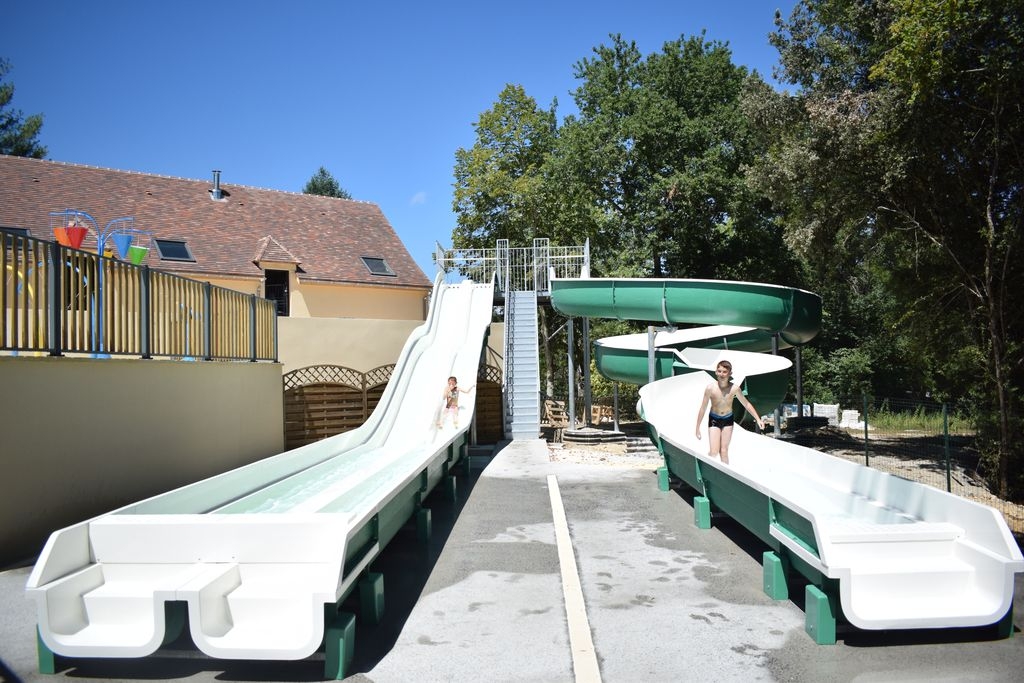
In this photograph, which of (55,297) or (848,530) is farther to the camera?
(55,297)

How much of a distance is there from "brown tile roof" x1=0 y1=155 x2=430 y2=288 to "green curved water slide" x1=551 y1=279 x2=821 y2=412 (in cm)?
1007

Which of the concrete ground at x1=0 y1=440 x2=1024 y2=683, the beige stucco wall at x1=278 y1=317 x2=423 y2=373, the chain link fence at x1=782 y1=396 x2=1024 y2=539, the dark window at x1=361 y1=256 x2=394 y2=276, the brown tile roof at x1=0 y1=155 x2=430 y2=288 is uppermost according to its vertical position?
the brown tile roof at x1=0 y1=155 x2=430 y2=288

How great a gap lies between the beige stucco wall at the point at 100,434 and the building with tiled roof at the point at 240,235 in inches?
454

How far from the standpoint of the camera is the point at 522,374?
18266 mm

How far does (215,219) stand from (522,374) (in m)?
12.3

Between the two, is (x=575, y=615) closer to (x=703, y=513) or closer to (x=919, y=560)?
(x=919, y=560)

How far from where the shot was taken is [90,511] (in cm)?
777

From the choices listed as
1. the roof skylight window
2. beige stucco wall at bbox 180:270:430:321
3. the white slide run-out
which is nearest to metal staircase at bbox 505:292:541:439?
beige stucco wall at bbox 180:270:430:321

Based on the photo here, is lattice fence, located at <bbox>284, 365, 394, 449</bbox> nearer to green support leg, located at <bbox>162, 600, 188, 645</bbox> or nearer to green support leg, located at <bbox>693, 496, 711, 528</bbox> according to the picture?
green support leg, located at <bbox>693, 496, 711, 528</bbox>

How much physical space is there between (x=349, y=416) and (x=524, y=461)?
3934 millimetres

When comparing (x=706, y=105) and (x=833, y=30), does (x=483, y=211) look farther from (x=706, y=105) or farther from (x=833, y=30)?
(x=833, y=30)

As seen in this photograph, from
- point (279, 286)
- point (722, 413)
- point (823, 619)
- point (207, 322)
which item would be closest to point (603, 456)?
point (722, 413)

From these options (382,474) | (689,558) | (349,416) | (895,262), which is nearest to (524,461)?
(349,416)

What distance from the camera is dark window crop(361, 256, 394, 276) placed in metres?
25.3
